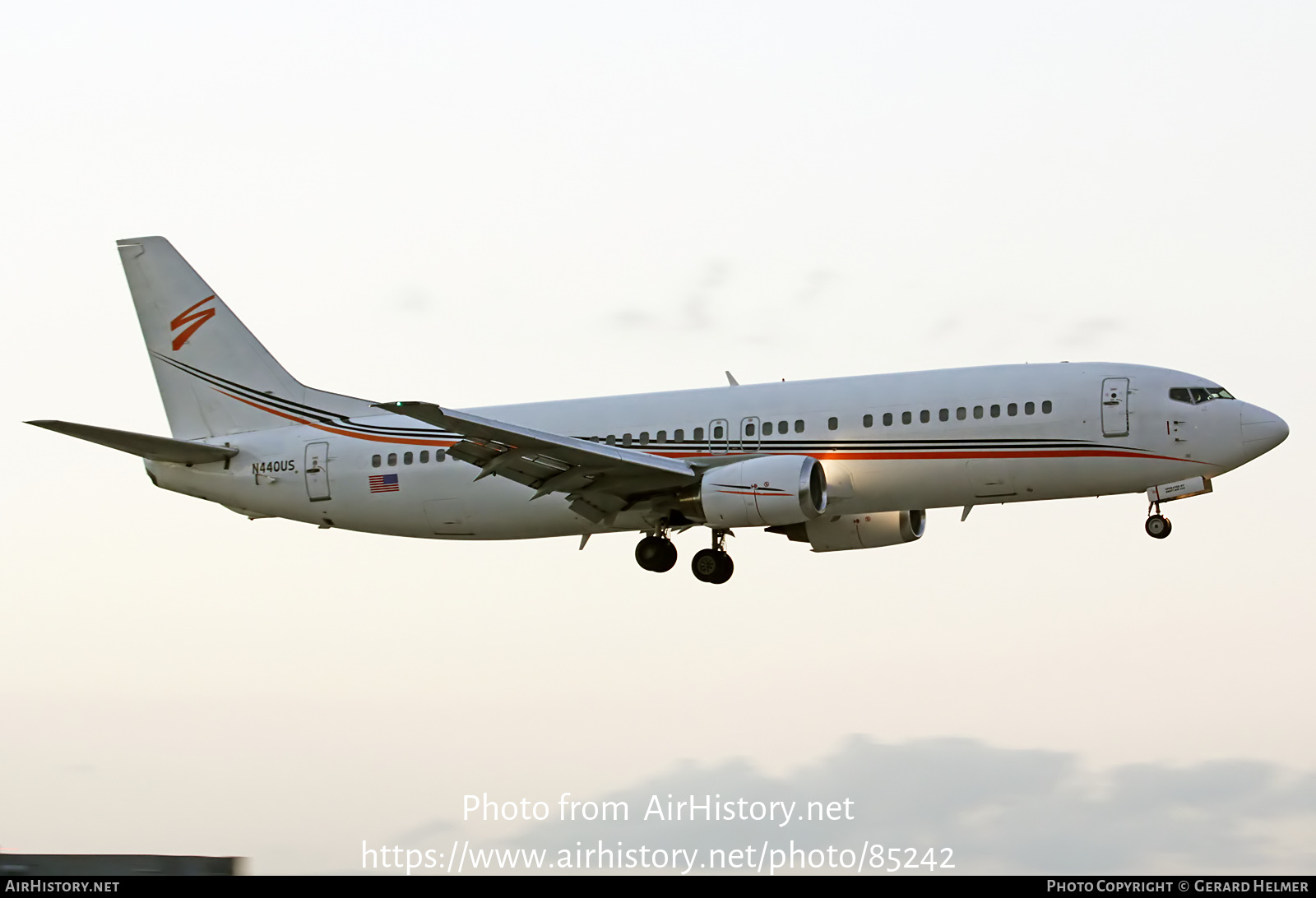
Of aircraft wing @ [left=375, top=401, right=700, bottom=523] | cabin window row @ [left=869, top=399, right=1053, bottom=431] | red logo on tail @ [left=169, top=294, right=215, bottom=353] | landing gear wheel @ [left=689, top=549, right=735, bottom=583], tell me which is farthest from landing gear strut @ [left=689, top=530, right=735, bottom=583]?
red logo on tail @ [left=169, top=294, right=215, bottom=353]

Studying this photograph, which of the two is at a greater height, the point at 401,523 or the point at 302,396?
the point at 302,396

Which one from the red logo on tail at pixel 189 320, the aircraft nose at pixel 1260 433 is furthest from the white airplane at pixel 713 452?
the red logo on tail at pixel 189 320

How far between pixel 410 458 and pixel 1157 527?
18.7 meters

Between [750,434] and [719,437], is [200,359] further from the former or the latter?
[750,434]

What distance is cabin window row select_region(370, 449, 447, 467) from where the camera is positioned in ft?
152

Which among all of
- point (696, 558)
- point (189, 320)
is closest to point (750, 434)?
point (696, 558)

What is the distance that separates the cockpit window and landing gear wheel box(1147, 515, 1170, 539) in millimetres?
2776

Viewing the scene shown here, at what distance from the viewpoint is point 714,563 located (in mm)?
45969

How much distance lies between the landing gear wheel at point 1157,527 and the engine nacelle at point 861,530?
21.7 feet

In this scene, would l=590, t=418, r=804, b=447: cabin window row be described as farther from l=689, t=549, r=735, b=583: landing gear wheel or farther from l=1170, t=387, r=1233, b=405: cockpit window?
l=1170, t=387, r=1233, b=405: cockpit window

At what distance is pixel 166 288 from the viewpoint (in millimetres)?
51531
